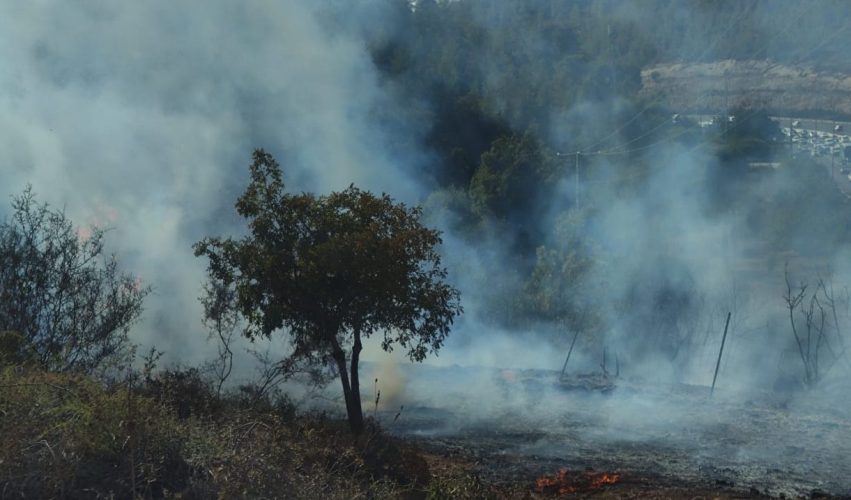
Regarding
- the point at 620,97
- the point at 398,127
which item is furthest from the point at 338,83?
the point at 620,97

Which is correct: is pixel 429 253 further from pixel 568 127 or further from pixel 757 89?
pixel 757 89

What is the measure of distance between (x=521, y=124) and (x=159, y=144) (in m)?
25.4

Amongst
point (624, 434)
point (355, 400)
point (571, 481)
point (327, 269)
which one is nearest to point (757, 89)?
point (624, 434)

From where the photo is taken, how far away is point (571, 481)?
14383 mm

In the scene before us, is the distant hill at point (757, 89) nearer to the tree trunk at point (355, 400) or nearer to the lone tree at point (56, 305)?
the tree trunk at point (355, 400)

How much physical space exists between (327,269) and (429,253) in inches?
67.2

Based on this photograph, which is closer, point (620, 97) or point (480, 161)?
point (480, 161)

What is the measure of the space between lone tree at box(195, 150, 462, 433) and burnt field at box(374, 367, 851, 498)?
2.91 metres

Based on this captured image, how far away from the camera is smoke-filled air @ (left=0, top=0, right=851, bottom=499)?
41.9ft

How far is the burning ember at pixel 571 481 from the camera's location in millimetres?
14062

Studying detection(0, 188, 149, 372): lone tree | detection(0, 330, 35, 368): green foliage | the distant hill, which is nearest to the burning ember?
detection(0, 188, 149, 372): lone tree

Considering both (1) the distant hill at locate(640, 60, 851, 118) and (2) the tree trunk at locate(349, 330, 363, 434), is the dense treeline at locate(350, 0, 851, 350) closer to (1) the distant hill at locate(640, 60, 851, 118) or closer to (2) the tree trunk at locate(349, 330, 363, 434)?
(1) the distant hill at locate(640, 60, 851, 118)

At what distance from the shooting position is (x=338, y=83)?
133ft

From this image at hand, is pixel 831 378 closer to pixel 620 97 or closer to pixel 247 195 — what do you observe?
pixel 247 195
